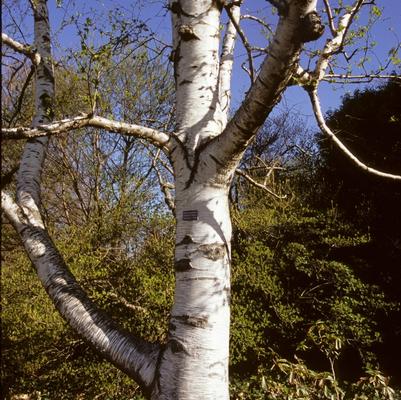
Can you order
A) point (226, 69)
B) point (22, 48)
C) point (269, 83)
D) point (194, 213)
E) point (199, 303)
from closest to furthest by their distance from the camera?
point (269, 83) → point (199, 303) → point (194, 213) → point (226, 69) → point (22, 48)

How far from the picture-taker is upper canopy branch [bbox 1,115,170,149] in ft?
5.89

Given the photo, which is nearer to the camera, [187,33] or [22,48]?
[187,33]

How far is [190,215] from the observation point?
1.77 m

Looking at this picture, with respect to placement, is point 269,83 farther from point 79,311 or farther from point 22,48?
point 22,48

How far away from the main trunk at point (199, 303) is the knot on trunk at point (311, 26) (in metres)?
0.78

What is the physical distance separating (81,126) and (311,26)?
118cm

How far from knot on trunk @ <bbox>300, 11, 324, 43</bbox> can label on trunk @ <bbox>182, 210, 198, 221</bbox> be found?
0.89 m

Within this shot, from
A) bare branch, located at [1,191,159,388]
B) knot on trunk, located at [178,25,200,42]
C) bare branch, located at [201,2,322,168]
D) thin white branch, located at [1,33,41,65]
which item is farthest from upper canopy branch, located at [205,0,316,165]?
thin white branch, located at [1,33,41,65]

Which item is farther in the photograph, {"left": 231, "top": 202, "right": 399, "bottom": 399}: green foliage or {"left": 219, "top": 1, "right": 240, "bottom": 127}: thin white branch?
{"left": 231, "top": 202, "right": 399, "bottom": 399}: green foliage

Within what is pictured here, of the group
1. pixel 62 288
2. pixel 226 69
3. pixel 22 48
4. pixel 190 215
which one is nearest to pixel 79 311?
pixel 62 288

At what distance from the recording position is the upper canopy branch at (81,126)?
1.79m

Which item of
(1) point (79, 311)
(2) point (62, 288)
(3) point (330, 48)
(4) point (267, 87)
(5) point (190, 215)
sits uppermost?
(3) point (330, 48)

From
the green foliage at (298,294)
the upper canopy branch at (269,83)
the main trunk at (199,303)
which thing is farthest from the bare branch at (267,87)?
the green foliage at (298,294)

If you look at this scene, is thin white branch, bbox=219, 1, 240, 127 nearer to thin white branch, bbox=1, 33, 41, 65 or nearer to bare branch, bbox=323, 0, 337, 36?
bare branch, bbox=323, 0, 337, 36
